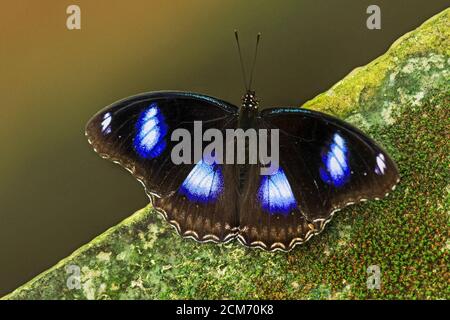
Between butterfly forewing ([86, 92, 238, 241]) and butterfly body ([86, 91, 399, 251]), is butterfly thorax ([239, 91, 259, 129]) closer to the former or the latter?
butterfly body ([86, 91, 399, 251])

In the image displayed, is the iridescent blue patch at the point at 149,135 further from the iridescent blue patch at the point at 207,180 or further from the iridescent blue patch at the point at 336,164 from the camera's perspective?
the iridescent blue patch at the point at 336,164

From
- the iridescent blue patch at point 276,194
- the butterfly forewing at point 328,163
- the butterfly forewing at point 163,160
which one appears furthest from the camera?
the butterfly forewing at point 163,160

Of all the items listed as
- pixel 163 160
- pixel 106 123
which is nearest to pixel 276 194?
pixel 163 160

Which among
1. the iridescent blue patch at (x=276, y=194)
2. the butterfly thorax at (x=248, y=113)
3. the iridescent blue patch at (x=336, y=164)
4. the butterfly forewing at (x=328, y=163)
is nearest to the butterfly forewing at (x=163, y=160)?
the iridescent blue patch at (x=276, y=194)

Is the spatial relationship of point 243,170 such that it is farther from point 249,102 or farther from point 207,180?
point 249,102

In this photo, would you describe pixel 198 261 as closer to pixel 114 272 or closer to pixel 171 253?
pixel 171 253

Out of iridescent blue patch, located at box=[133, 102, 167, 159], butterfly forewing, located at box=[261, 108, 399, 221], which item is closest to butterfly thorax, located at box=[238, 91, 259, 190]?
butterfly forewing, located at box=[261, 108, 399, 221]
